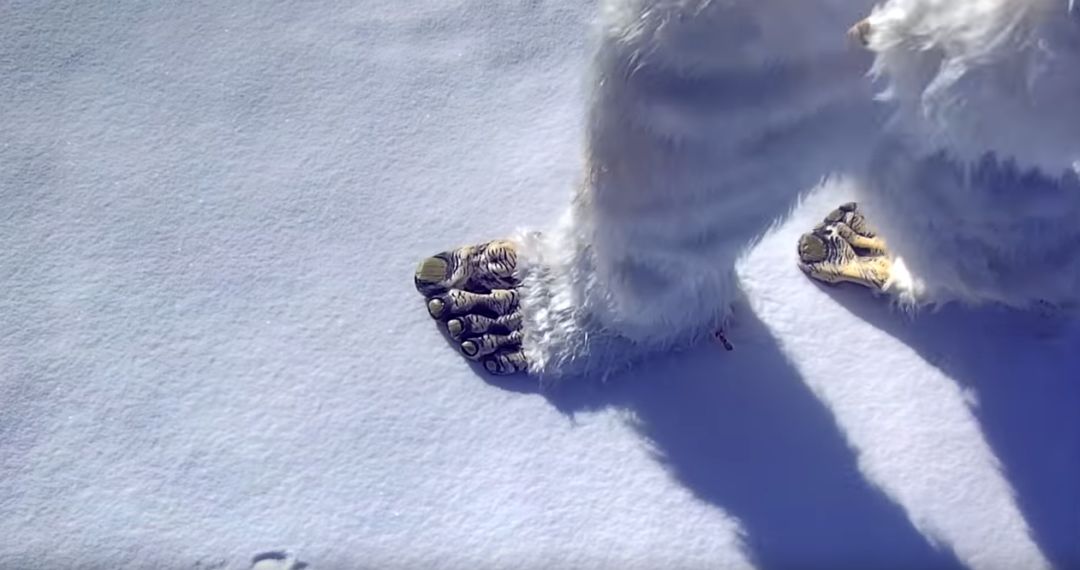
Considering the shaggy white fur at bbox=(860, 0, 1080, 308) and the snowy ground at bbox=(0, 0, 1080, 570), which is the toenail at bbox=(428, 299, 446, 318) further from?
the shaggy white fur at bbox=(860, 0, 1080, 308)

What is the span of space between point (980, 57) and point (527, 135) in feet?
2.13

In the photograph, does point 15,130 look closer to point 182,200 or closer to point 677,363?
point 182,200

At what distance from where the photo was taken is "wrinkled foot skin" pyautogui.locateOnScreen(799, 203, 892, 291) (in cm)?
100

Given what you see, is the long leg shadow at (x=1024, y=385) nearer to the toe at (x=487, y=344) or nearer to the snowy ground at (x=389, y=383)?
the snowy ground at (x=389, y=383)

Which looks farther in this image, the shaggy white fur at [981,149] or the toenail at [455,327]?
the toenail at [455,327]

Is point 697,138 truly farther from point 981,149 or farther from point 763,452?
point 763,452

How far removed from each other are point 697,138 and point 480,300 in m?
0.40

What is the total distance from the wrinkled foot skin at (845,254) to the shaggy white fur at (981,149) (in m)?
0.07

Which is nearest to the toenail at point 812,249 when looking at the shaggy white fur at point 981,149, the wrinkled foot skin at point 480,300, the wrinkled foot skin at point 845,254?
the wrinkled foot skin at point 845,254

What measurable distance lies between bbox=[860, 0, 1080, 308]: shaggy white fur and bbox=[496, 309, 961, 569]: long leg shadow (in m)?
0.17

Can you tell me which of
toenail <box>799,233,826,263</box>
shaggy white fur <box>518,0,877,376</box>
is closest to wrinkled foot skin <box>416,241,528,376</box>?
shaggy white fur <box>518,0,877,376</box>

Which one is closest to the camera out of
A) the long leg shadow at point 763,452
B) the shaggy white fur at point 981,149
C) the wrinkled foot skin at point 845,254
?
the shaggy white fur at point 981,149

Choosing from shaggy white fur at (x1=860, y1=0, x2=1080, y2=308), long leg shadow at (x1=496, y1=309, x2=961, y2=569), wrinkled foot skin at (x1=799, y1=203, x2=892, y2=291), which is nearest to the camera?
shaggy white fur at (x1=860, y1=0, x2=1080, y2=308)

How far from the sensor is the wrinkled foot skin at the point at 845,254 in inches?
39.4
